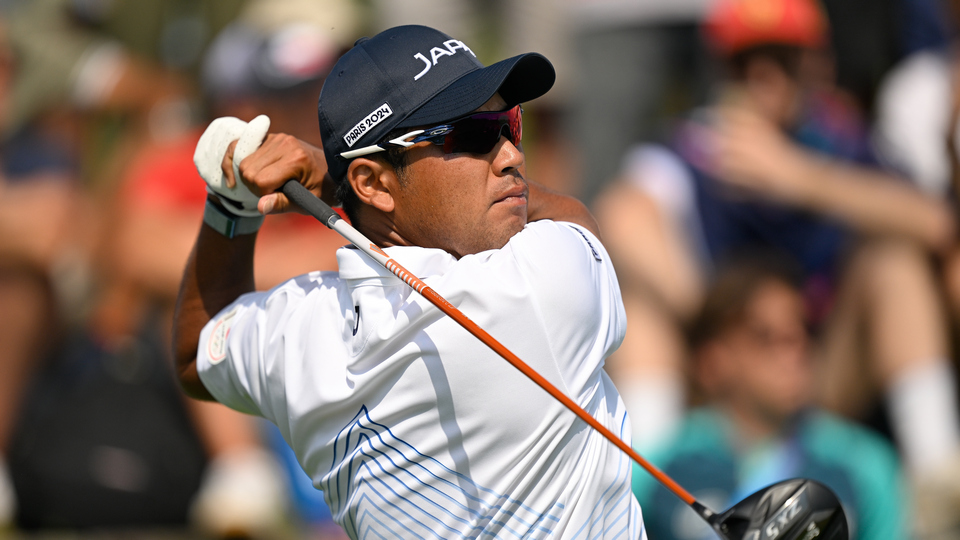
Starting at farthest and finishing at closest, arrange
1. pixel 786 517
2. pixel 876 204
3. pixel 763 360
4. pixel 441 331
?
pixel 876 204 < pixel 763 360 < pixel 786 517 < pixel 441 331

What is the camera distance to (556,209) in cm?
265

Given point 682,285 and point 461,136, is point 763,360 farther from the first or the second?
point 461,136

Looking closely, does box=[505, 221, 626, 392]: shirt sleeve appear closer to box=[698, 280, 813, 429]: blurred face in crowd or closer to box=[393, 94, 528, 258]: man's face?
box=[393, 94, 528, 258]: man's face

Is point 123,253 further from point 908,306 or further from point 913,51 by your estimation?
point 913,51

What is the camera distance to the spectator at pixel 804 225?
478 cm

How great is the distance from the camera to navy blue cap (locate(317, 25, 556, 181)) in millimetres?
2260

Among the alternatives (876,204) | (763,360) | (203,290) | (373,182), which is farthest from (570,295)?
(876,204)

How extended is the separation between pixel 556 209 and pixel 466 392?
637 millimetres

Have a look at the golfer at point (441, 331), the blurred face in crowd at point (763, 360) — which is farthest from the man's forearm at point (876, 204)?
the golfer at point (441, 331)

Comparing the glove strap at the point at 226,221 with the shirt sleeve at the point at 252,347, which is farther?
the glove strap at the point at 226,221

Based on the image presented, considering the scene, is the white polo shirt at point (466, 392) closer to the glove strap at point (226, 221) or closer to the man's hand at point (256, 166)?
the man's hand at point (256, 166)

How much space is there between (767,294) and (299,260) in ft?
6.58

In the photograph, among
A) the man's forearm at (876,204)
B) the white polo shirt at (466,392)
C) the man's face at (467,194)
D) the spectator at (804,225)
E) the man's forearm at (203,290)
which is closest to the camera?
the white polo shirt at (466,392)

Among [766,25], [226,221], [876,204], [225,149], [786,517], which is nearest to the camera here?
[786,517]
